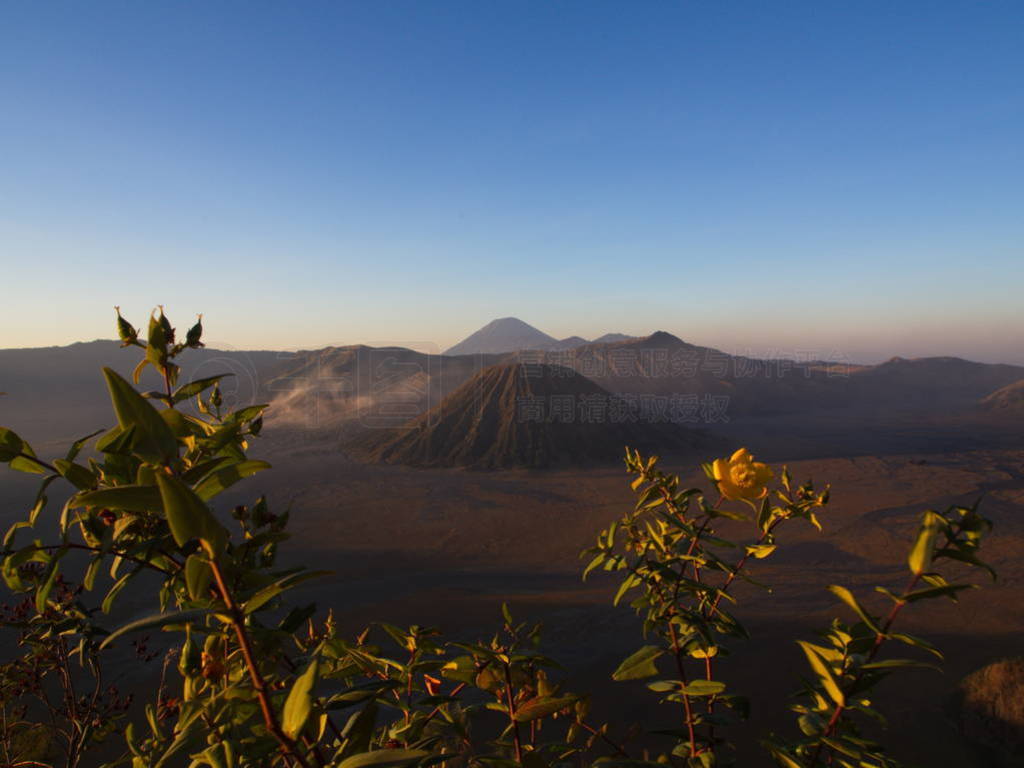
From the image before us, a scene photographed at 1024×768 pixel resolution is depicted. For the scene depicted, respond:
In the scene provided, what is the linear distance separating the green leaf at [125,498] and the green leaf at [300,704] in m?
0.27

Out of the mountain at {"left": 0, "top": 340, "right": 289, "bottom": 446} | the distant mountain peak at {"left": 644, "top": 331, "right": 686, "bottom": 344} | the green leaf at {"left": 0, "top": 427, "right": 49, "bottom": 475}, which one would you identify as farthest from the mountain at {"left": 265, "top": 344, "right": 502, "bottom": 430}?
the green leaf at {"left": 0, "top": 427, "right": 49, "bottom": 475}

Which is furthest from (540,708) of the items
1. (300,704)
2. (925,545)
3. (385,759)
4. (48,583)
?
(48,583)

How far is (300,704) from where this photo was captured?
0.63 meters

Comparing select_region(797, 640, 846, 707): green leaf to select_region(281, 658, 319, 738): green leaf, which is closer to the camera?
select_region(281, 658, 319, 738): green leaf

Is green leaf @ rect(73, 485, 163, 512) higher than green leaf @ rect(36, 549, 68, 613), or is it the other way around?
green leaf @ rect(73, 485, 163, 512)

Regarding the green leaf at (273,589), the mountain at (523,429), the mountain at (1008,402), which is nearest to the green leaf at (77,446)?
the green leaf at (273,589)

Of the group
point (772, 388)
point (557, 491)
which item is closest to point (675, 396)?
point (772, 388)

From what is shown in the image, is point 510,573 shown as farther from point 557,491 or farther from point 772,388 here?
point 772,388

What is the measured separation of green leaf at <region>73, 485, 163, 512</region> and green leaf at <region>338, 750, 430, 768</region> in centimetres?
42

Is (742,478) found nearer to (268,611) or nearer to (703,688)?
(703,688)

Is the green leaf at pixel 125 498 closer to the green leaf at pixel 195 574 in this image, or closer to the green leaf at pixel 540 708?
the green leaf at pixel 195 574

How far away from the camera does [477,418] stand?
1117 inches

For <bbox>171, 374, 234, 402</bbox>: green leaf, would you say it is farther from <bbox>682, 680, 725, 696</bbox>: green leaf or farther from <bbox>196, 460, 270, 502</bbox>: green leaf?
<bbox>682, 680, 725, 696</bbox>: green leaf

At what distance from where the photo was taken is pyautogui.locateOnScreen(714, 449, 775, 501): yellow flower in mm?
1222
